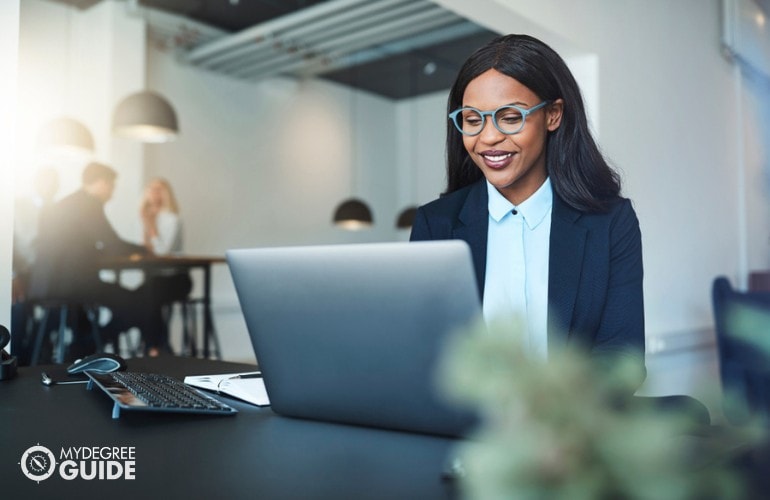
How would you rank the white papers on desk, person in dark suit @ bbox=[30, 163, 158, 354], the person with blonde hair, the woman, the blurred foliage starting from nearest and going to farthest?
1. the blurred foliage
2. the white papers on desk
3. person in dark suit @ bbox=[30, 163, 158, 354]
4. the woman
5. the person with blonde hair

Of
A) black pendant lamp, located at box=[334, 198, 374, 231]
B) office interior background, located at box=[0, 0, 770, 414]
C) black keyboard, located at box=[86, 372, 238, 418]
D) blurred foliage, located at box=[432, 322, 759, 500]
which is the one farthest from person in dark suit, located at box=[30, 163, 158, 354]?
blurred foliage, located at box=[432, 322, 759, 500]

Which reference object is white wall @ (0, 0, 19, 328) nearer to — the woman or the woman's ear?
the woman's ear

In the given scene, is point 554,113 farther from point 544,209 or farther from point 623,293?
point 623,293

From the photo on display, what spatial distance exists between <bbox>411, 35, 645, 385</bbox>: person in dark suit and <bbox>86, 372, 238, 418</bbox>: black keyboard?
0.68m

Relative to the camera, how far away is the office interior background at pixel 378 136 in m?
3.70

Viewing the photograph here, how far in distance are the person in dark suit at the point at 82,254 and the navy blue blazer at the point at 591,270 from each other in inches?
139

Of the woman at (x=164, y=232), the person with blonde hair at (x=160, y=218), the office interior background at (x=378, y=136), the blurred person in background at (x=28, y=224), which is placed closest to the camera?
the office interior background at (x=378, y=136)

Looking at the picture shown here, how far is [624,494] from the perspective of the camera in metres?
0.27

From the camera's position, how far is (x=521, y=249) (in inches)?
61.7

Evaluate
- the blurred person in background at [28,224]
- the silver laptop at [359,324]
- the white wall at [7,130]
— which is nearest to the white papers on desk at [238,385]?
the silver laptop at [359,324]

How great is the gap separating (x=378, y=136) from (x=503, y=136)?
8183 mm

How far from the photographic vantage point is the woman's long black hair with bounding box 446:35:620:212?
1.55m

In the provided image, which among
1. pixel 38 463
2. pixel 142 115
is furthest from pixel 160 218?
pixel 38 463

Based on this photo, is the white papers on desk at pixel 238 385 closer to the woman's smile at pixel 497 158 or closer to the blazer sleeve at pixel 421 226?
the blazer sleeve at pixel 421 226
